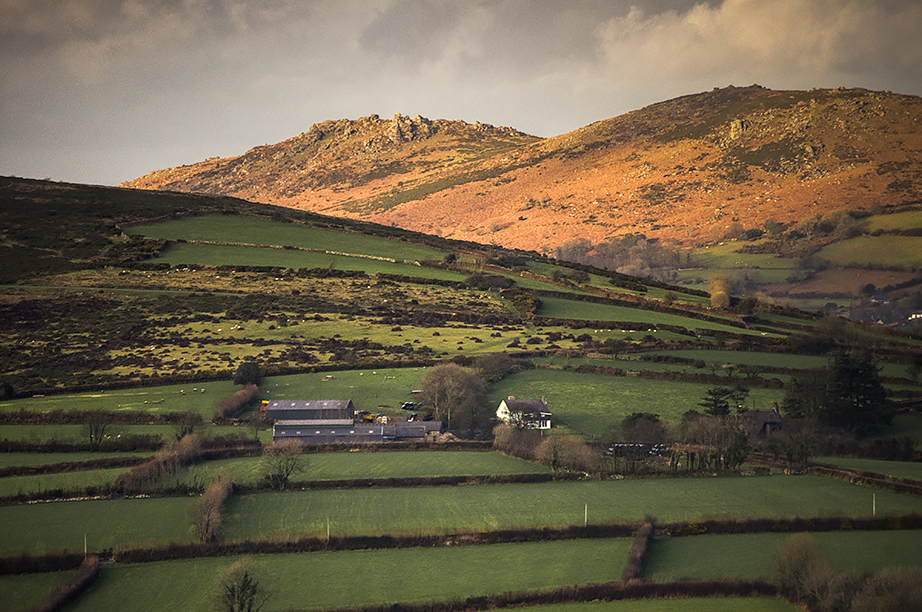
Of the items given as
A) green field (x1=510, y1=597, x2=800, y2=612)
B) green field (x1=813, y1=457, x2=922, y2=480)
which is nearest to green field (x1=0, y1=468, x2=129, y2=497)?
green field (x1=510, y1=597, x2=800, y2=612)

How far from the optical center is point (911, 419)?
57.6 meters

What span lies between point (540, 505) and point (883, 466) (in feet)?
77.1

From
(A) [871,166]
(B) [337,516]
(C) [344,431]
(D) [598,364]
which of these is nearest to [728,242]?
(A) [871,166]

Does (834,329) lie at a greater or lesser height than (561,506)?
greater

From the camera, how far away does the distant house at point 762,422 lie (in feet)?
178

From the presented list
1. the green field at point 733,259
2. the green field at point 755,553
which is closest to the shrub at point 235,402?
the green field at point 755,553

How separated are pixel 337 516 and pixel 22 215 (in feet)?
311

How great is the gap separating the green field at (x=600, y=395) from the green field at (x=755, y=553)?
693 inches

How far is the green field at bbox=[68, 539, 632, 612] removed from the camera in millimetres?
29906

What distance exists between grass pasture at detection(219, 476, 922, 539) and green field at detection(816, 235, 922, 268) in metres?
114

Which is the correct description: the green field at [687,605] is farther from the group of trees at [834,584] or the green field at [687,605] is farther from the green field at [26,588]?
the green field at [26,588]

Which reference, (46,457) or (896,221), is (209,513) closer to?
(46,457)

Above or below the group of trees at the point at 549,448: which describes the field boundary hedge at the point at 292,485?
below

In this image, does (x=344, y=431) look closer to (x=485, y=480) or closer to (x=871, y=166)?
(x=485, y=480)
